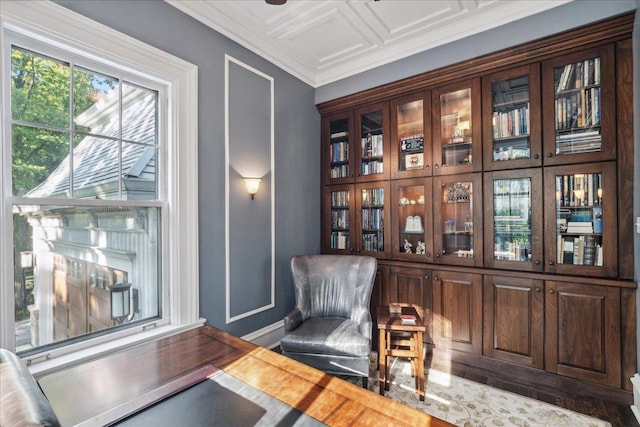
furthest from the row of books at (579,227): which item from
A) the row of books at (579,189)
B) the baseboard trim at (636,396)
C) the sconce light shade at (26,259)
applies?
the sconce light shade at (26,259)

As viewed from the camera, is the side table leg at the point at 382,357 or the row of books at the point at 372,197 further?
the row of books at the point at 372,197

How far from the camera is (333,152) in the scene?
3.62m

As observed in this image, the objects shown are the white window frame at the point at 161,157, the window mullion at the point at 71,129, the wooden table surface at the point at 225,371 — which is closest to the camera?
the wooden table surface at the point at 225,371

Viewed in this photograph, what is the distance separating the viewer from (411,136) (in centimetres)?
306

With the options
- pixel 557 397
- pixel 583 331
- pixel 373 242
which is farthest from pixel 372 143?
pixel 557 397

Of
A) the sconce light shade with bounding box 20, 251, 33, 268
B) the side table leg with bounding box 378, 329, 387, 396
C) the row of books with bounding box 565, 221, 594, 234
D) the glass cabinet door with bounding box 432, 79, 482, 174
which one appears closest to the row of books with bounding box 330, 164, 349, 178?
the glass cabinet door with bounding box 432, 79, 482, 174

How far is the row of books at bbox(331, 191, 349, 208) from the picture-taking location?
3.51 meters

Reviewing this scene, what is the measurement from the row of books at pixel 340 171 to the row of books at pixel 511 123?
1.52 m

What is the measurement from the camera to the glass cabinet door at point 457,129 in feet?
8.80

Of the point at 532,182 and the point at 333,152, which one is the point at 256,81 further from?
the point at 532,182

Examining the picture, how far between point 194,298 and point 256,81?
2.05m

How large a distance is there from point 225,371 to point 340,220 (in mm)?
2508

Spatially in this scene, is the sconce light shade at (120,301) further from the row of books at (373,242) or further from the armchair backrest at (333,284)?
the row of books at (373,242)

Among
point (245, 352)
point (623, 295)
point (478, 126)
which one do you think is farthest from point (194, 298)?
point (623, 295)
